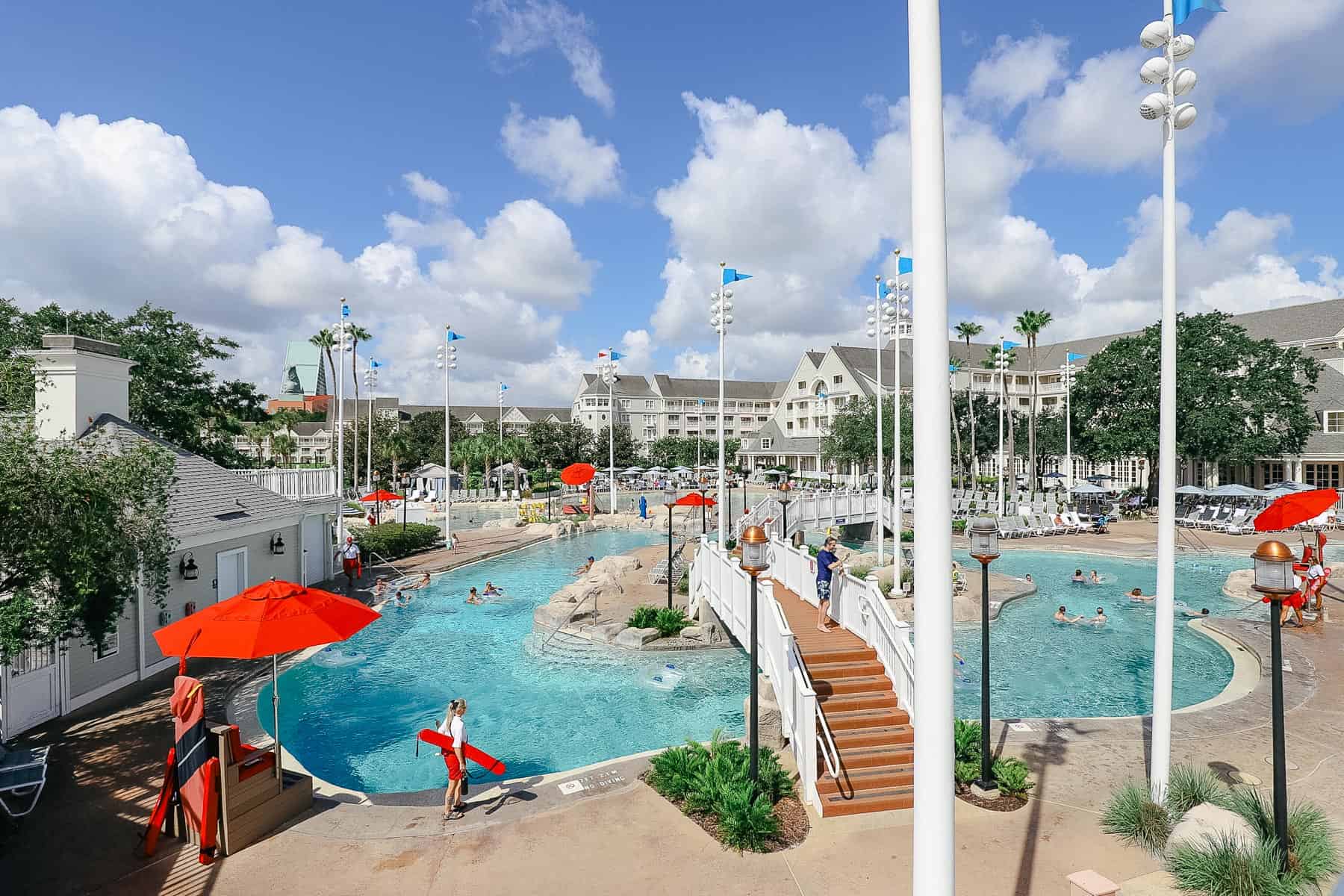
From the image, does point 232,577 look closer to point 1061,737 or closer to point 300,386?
point 1061,737

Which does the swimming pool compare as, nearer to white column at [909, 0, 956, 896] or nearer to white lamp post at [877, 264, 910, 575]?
white lamp post at [877, 264, 910, 575]

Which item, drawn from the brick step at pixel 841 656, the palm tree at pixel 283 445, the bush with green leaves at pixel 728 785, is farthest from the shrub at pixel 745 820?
the palm tree at pixel 283 445

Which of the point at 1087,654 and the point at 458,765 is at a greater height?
the point at 458,765

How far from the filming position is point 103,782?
9.06 metres

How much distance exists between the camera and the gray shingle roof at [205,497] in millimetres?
14898

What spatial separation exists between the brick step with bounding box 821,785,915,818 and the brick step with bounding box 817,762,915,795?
8 centimetres

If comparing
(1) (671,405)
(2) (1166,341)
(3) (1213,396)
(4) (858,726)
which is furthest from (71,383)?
(1) (671,405)

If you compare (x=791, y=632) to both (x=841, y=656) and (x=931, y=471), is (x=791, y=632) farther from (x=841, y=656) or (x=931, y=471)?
(x=931, y=471)

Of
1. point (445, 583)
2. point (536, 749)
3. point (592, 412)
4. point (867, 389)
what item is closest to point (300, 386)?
point (592, 412)

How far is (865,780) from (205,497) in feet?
51.9

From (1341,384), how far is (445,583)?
66883 millimetres

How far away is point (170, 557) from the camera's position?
1431cm

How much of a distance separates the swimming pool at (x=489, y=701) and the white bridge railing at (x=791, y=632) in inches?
75.3

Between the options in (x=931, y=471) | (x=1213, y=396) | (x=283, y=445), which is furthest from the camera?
(x=283, y=445)
